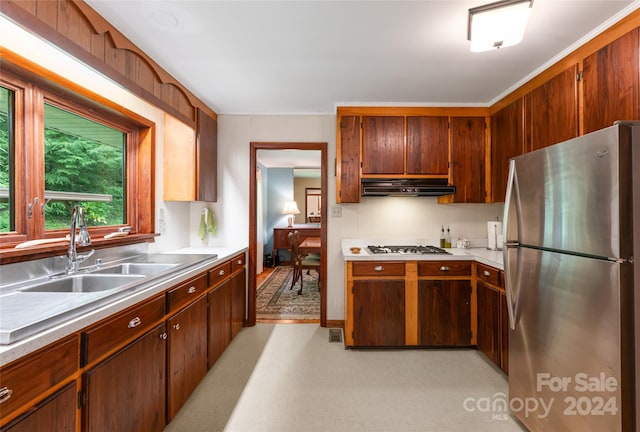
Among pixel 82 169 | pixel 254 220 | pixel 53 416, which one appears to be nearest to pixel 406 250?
pixel 254 220

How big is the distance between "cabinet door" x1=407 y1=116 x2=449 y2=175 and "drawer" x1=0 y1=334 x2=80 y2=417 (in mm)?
2841

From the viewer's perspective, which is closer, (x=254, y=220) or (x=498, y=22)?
(x=498, y=22)

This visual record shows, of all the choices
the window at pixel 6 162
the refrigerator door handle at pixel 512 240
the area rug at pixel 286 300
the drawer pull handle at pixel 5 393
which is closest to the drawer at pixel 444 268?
the refrigerator door handle at pixel 512 240

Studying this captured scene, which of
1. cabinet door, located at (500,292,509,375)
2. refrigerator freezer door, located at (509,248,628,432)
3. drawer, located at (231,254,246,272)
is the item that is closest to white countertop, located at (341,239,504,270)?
cabinet door, located at (500,292,509,375)

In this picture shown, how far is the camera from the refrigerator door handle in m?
1.70

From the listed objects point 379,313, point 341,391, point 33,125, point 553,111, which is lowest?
point 341,391

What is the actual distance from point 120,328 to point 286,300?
301cm

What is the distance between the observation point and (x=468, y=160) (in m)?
3.00

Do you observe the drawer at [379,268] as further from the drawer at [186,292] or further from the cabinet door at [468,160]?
the drawer at [186,292]

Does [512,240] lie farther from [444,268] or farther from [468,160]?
[468,160]

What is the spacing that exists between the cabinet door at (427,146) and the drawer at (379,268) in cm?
99

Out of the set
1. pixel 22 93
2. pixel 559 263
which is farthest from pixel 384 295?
pixel 22 93

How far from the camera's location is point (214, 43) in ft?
6.40

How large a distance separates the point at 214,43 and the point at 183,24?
229 mm
